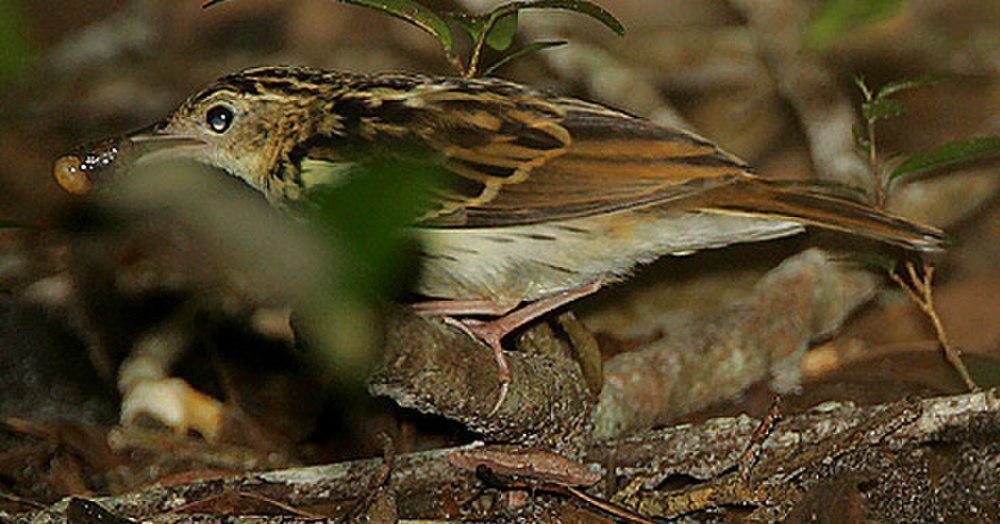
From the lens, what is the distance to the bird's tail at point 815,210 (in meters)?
3.83

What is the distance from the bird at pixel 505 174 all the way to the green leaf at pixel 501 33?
29 centimetres

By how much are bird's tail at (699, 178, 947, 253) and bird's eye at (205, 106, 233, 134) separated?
5.21ft

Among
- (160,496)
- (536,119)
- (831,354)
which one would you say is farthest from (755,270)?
(160,496)

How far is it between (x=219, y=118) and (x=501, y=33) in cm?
104

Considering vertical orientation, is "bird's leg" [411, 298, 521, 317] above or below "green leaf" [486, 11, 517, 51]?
below

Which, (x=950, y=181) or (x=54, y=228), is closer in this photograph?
(x=950, y=181)

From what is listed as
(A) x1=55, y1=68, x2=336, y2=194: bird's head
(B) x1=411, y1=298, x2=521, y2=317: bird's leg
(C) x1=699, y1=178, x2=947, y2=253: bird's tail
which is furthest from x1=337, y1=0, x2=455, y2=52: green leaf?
(C) x1=699, y1=178, x2=947, y2=253: bird's tail

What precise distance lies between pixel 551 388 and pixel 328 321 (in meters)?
1.75

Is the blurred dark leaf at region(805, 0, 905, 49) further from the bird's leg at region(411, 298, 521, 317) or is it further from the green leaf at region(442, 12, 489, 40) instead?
the bird's leg at region(411, 298, 521, 317)

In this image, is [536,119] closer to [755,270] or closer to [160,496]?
[160,496]

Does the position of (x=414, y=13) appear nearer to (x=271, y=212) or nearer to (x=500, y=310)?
(x=271, y=212)

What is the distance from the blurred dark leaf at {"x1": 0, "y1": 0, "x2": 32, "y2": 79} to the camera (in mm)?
1815

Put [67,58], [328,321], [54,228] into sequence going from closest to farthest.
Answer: [328,321] → [54,228] → [67,58]

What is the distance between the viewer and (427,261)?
3957 mm
